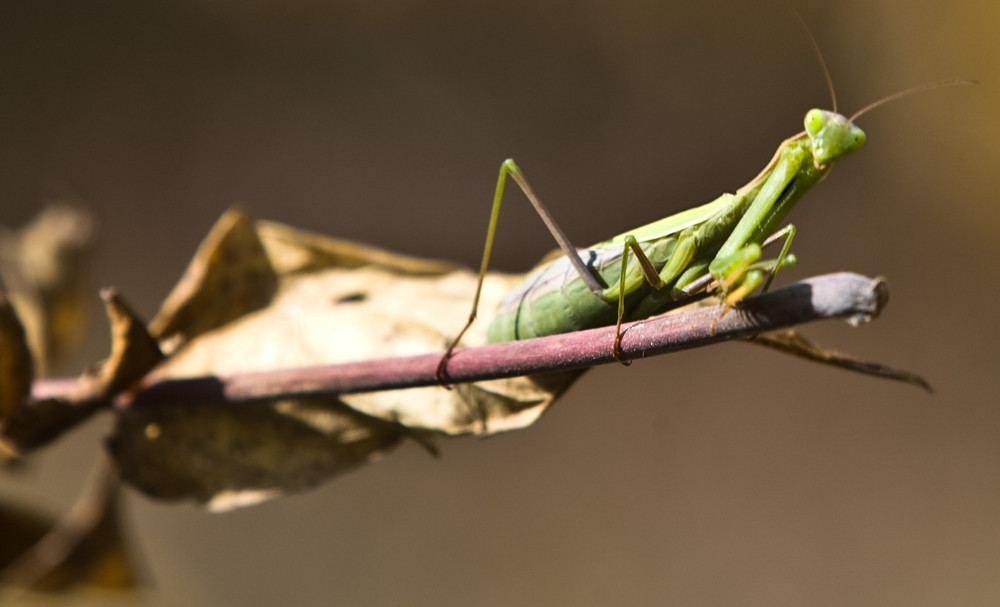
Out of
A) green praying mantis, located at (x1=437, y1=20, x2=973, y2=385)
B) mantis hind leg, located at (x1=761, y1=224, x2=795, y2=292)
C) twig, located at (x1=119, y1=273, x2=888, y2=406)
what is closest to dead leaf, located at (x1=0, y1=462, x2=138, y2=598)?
twig, located at (x1=119, y1=273, x2=888, y2=406)

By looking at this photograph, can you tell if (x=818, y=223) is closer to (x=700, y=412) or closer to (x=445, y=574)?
(x=700, y=412)

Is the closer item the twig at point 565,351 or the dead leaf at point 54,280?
the twig at point 565,351

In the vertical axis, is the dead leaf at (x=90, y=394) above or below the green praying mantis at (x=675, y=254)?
above

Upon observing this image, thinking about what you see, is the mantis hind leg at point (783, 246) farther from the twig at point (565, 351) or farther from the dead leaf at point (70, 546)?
the dead leaf at point (70, 546)

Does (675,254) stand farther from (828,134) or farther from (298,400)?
(298,400)

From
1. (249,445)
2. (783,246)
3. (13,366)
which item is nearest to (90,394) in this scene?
(13,366)

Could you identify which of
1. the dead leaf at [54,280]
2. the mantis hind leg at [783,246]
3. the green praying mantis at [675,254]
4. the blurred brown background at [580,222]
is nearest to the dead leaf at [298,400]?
the green praying mantis at [675,254]

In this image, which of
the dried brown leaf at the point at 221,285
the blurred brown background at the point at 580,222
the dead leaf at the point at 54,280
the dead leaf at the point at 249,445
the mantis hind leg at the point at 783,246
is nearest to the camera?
the mantis hind leg at the point at 783,246
